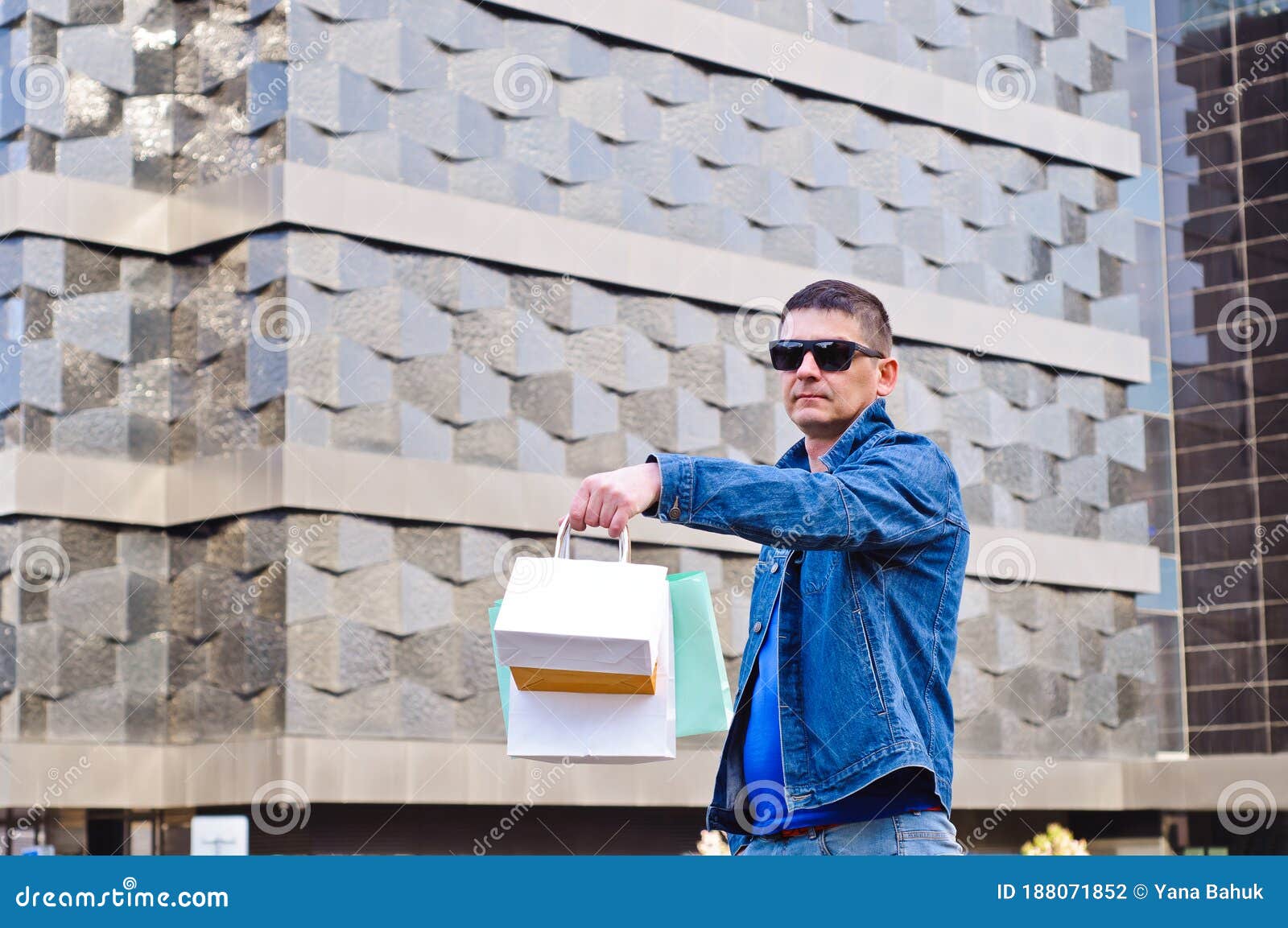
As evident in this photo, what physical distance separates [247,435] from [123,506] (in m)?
1.08

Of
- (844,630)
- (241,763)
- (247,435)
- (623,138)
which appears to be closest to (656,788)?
(241,763)

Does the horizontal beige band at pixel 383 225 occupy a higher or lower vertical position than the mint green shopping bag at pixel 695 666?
higher

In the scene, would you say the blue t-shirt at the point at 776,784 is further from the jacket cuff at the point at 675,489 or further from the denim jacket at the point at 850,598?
the jacket cuff at the point at 675,489

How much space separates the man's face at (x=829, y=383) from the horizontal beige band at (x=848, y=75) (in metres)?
10.2

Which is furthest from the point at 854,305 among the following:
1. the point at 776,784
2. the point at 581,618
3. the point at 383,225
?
the point at 383,225

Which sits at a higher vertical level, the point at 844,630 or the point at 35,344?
the point at 35,344

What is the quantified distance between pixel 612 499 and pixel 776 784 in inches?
29.5

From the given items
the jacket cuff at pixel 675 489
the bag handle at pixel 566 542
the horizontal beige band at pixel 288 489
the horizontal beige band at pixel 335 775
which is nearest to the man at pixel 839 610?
the jacket cuff at pixel 675 489

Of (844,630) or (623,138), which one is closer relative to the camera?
(844,630)

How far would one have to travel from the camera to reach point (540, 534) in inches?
510

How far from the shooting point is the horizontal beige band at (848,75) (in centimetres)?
1374

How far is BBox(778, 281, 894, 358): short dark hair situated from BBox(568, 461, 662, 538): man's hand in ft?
2.56

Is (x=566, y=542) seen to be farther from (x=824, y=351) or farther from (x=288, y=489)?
(x=288, y=489)
